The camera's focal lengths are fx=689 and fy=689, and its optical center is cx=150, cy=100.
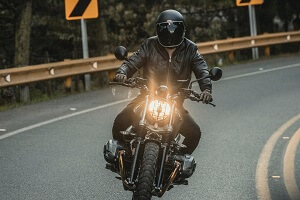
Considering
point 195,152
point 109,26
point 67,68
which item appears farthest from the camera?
point 109,26

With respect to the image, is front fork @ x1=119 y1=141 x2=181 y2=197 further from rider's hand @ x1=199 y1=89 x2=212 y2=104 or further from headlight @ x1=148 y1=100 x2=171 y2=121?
rider's hand @ x1=199 y1=89 x2=212 y2=104

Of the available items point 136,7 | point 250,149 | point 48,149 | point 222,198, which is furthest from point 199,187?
point 136,7

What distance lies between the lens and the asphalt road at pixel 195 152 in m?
7.66

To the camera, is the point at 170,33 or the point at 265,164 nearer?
the point at 170,33

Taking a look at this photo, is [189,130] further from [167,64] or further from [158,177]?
[158,177]

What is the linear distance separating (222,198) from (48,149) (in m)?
3.58

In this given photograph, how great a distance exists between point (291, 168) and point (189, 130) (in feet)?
7.49

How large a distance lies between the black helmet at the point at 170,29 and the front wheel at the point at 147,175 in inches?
47.2

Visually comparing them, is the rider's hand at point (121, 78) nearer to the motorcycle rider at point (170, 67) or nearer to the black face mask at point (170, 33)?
the motorcycle rider at point (170, 67)

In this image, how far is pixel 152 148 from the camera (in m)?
6.11

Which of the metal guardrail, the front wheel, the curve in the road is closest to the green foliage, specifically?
the metal guardrail

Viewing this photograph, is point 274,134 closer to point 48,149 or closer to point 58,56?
point 48,149

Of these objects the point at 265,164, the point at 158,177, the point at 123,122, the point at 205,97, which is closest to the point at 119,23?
the point at 265,164

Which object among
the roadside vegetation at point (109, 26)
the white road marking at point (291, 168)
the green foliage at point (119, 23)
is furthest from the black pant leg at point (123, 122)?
the green foliage at point (119, 23)
